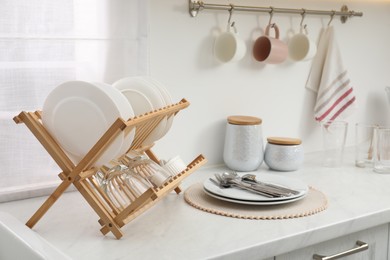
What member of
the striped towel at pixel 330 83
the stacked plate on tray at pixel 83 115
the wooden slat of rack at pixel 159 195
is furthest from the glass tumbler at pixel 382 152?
the stacked plate on tray at pixel 83 115

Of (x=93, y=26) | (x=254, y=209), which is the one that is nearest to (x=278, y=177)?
(x=254, y=209)

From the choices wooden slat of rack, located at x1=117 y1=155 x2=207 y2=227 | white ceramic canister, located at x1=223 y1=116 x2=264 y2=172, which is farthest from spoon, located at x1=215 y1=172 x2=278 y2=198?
white ceramic canister, located at x1=223 y1=116 x2=264 y2=172

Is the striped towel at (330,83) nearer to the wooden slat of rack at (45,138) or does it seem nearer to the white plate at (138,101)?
the white plate at (138,101)

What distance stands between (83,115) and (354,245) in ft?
2.60

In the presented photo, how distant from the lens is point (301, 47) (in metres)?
2.13

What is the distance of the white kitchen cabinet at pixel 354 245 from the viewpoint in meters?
1.44

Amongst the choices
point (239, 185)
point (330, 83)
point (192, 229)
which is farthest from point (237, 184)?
point (330, 83)

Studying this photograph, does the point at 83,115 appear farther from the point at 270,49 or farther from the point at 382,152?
the point at 382,152

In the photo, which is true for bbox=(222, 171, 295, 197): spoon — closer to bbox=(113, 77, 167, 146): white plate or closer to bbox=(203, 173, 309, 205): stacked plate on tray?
bbox=(203, 173, 309, 205): stacked plate on tray

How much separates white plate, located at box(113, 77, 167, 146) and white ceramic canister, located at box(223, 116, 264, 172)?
0.41m

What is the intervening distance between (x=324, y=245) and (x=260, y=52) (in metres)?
0.80

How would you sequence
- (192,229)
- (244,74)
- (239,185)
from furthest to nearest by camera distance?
(244,74) → (239,185) → (192,229)

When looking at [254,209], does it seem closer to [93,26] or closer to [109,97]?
[109,97]

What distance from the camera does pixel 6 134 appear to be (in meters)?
1.55
